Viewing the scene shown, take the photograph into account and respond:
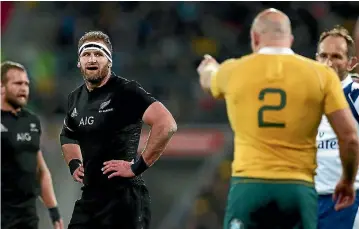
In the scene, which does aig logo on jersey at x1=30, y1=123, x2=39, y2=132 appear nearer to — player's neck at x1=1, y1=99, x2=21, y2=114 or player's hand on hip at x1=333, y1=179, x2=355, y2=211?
player's neck at x1=1, y1=99, x2=21, y2=114

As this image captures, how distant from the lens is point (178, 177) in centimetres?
1432

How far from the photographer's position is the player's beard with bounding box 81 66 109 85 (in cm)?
695

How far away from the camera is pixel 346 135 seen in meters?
5.29

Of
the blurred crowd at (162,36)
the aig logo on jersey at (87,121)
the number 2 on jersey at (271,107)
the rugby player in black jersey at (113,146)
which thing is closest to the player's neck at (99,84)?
the rugby player in black jersey at (113,146)

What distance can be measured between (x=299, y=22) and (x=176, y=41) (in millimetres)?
2394

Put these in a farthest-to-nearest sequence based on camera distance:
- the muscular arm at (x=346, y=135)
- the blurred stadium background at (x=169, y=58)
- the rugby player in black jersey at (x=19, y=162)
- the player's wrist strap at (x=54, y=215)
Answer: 1. the blurred stadium background at (x=169, y=58)
2. the player's wrist strap at (x=54, y=215)
3. the rugby player in black jersey at (x=19, y=162)
4. the muscular arm at (x=346, y=135)

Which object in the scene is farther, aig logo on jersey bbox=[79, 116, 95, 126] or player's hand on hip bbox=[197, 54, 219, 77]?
aig logo on jersey bbox=[79, 116, 95, 126]

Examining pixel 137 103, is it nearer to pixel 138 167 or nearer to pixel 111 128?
pixel 111 128

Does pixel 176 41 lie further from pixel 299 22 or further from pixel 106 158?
pixel 106 158

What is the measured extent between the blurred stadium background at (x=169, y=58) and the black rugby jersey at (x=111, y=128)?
647 cm

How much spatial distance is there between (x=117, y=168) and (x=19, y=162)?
260 cm

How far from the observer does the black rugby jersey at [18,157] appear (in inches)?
353

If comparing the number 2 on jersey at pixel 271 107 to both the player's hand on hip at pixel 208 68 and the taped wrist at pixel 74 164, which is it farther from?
the taped wrist at pixel 74 164

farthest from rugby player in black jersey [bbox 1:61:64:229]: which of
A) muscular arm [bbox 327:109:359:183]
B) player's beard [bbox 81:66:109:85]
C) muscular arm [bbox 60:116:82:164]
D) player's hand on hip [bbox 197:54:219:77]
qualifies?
muscular arm [bbox 327:109:359:183]
